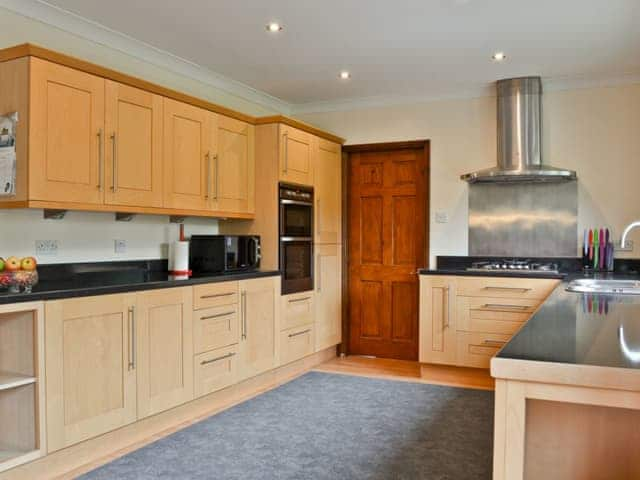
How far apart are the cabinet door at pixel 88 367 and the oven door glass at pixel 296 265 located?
163cm

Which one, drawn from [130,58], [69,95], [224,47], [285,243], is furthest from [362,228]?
[69,95]

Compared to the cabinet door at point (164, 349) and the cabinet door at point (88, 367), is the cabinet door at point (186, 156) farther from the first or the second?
the cabinet door at point (88, 367)

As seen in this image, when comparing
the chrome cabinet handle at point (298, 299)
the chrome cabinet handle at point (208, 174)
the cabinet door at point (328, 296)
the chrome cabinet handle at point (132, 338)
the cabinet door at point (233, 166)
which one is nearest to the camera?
the chrome cabinet handle at point (132, 338)

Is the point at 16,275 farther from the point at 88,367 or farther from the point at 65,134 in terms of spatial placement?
the point at 65,134

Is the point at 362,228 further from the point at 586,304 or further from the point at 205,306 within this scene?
the point at 586,304

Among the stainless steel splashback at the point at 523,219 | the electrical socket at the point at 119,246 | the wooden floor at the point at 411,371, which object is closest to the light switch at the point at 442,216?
the stainless steel splashback at the point at 523,219

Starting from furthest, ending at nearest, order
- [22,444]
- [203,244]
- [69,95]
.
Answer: [203,244], [69,95], [22,444]

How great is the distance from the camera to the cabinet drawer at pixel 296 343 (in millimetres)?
4359

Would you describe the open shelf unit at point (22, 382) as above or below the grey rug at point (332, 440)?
above

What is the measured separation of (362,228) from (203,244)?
73.1 inches

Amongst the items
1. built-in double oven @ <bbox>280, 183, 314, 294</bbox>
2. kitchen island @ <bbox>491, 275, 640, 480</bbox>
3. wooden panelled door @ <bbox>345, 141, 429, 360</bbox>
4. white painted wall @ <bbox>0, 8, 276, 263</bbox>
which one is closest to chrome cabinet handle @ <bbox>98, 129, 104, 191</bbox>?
white painted wall @ <bbox>0, 8, 276, 263</bbox>

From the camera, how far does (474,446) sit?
2951 mm

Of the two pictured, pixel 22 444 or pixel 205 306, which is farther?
pixel 205 306

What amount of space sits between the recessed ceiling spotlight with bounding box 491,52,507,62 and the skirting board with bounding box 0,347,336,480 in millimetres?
2759
